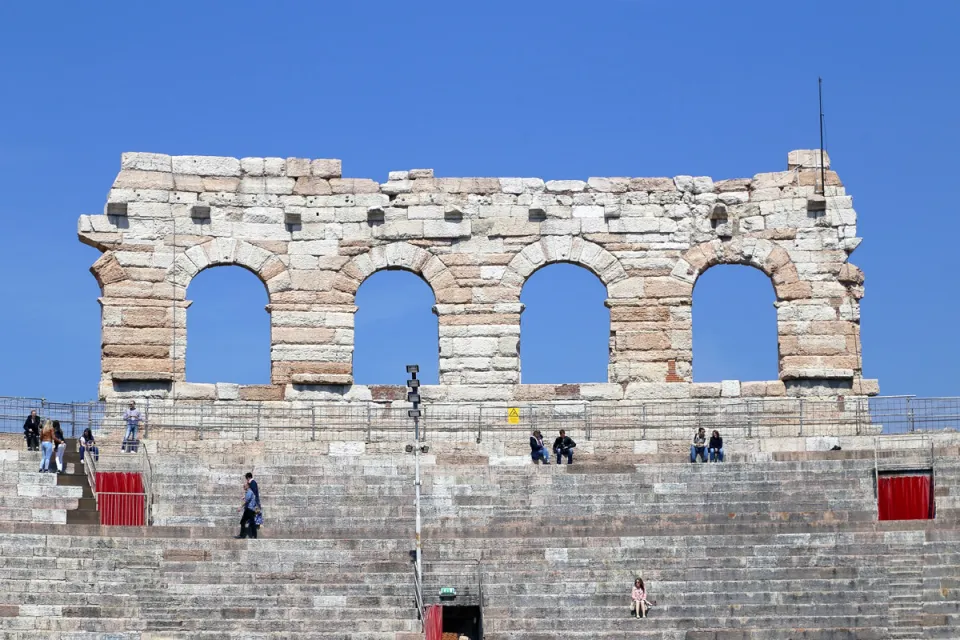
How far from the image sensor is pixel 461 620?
31906 millimetres

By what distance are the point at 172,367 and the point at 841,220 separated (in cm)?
1521

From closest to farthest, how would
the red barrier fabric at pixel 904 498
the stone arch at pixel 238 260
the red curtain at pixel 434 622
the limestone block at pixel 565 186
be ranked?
the red curtain at pixel 434 622, the red barrier fabric at pixel 904 498, the stone arch at pixel 238 260, the limestone block at pixel 565 186

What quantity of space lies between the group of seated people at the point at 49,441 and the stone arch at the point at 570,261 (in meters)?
10.2

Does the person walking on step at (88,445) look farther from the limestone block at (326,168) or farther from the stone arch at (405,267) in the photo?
the limestone block at (326,168)

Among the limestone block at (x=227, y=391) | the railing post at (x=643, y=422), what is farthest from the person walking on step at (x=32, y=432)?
the railing post at (x=643, y=422)

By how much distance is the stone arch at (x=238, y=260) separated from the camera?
42719 millimetres

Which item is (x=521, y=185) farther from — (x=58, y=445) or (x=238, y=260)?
(x=58, y=445)

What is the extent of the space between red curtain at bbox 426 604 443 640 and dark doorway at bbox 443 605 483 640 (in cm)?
46

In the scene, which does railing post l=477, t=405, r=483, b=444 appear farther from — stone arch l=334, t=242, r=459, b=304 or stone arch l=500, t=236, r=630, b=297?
stone arch l=500, t=236, r=630, b=297

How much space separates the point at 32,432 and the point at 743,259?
52.6 ft

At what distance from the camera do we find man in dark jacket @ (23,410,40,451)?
37719mm

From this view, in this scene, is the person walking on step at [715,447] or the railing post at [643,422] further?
the railing post at [643,422]

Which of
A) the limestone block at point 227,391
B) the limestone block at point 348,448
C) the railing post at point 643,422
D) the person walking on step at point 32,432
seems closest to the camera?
the person walking on step at point 32,432

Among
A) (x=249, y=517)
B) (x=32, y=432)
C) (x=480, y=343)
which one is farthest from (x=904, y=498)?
(x=32, y=432)
